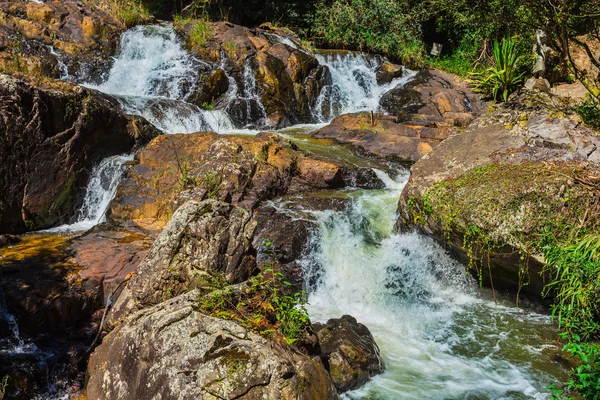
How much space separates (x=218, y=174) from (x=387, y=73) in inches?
414

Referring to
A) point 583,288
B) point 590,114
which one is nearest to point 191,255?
point 583,288

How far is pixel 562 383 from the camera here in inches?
202

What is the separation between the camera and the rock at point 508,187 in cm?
589

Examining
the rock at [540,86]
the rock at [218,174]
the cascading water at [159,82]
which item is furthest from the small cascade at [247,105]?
the rock at [540,86]

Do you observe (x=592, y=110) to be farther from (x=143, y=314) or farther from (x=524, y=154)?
(x=143, y=314)

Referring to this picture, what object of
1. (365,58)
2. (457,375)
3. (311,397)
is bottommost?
(457,375)

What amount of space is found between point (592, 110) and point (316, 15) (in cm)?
1498

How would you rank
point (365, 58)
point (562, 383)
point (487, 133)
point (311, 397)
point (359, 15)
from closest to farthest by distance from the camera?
point (311, 397), point (562, 383), point (487, 133), point (365, 58), point (359, 15)

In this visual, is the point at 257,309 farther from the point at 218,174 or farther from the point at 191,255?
the point at 218,174

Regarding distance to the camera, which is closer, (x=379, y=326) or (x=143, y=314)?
(x=143, y=314)

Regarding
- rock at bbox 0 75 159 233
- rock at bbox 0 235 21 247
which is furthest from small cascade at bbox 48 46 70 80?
rock at bbox 0 235 21 247

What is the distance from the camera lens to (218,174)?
26.7 ft

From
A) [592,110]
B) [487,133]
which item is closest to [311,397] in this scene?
[487,133]

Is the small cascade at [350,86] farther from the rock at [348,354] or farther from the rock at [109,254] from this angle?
the rock at [348,354]
